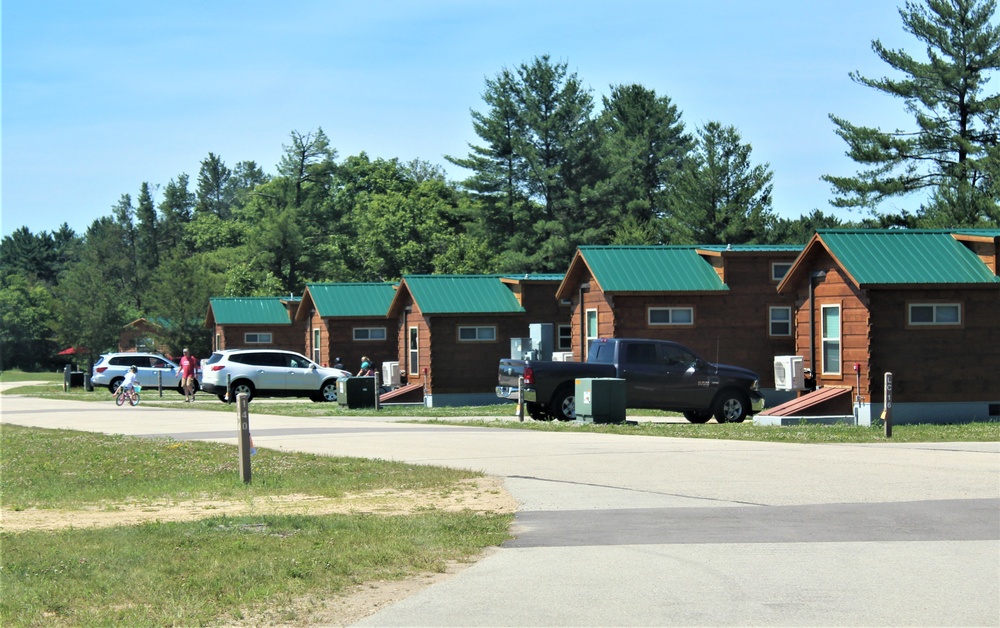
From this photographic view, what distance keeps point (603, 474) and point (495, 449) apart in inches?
168

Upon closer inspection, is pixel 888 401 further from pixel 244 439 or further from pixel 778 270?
pixel 778 270

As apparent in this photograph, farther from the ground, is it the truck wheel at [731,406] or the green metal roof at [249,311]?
the green metal roof at [249,311]

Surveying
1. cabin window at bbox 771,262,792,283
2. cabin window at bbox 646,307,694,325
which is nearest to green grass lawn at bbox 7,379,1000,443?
cabin window at bbox 646,307,694,325

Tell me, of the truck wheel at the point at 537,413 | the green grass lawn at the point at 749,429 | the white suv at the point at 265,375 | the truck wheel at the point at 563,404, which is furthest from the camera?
the white suv at the point at 265,375

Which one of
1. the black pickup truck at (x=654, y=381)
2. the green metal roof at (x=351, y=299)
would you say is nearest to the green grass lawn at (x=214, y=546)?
the black pickup truck at (x=654, y=381)

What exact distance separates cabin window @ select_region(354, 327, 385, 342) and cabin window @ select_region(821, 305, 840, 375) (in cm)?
2599

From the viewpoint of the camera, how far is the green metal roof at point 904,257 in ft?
89.2

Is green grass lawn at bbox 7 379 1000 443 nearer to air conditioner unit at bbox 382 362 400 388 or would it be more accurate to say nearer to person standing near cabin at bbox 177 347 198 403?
air conditioner unit at bbox 382 362 400 388

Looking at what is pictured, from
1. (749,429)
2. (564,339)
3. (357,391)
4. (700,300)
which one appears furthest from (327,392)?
(749,429)

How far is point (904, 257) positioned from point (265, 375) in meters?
23.5

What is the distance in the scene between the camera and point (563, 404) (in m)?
29.2

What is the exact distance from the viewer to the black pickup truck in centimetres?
2891

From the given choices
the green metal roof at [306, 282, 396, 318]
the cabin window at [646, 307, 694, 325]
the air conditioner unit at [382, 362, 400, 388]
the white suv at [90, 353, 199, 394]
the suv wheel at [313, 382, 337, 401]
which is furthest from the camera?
the white suv at [90, 353, 199, 394]

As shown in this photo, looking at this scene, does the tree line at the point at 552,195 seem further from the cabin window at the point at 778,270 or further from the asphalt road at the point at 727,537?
the asphalt road at the point at 727,537
